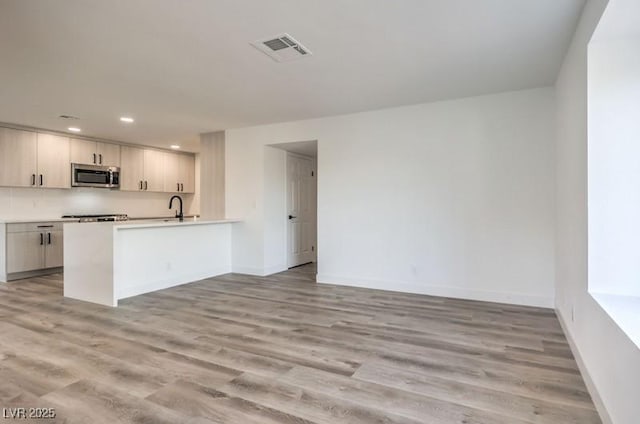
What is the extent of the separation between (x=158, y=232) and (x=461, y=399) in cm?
417

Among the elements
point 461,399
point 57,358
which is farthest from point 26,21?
point 461,399

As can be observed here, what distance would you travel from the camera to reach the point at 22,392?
212cm

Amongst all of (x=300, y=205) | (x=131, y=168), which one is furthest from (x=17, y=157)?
(x=300, y=205)

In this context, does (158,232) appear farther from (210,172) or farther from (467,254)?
(467,254)

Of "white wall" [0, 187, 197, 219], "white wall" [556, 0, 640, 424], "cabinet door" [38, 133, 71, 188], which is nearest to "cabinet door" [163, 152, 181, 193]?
"white wall" [0, 187, 197, 219]

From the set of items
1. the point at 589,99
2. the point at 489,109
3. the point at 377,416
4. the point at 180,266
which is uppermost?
the point at 489,109

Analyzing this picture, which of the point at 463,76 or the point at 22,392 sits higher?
the point at 463,76

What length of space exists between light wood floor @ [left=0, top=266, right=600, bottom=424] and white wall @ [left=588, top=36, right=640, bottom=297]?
0.78 metres

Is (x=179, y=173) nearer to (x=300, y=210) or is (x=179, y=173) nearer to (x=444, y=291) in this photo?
(x=300, y=210)

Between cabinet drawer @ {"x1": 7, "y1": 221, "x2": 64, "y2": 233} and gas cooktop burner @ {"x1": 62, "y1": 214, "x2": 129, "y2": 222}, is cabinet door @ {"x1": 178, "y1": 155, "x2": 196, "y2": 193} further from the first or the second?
cabinet drawer @ {"x1": 7, "y1": 221, "x2": 64, "y2": 233}

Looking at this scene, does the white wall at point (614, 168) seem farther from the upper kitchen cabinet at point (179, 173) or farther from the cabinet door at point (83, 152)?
the upper kitchen cabinet at point (179, 173)

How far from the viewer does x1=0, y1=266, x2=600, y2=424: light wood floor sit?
1.95 meters

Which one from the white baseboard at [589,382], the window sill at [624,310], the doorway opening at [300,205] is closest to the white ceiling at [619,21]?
the window sill at [624,310]

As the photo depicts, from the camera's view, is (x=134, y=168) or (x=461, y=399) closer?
(x=461, y=399)
